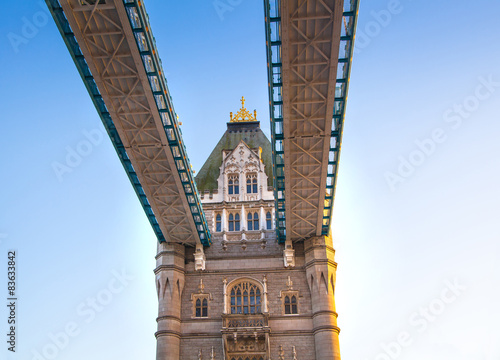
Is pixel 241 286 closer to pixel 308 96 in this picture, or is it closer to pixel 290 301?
pixel 290 301

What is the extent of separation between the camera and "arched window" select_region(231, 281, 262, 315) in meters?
43.8

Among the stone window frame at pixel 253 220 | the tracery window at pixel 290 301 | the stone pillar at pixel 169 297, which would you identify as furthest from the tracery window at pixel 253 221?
the tracery window at pixel 290 301

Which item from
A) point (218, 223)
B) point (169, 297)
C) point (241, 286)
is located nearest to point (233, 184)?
point (218, 223)

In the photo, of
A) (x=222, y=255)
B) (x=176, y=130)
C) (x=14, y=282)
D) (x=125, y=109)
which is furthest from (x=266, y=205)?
(x=14, y=282)

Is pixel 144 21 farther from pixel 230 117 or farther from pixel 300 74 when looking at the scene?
pixel 230 117

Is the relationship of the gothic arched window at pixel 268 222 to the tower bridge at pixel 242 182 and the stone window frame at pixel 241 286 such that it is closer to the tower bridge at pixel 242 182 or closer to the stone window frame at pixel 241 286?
the tower bridge at pixel 242 182

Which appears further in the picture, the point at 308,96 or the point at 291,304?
the point at 291,304

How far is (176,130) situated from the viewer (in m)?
35.4

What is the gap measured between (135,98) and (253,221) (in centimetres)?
1854

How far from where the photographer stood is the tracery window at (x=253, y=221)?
47938 mm

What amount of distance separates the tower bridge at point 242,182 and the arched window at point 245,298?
0.26 feet

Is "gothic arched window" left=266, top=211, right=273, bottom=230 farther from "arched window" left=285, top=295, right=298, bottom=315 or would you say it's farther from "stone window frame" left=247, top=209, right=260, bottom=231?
"arched window" left=285, top=295, right=298, bottom=315

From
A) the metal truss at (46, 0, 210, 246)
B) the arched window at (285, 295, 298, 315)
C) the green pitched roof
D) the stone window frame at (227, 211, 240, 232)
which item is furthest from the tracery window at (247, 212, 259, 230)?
the arched window at (285, 295, 298, 315)

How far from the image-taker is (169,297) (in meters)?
43.2
